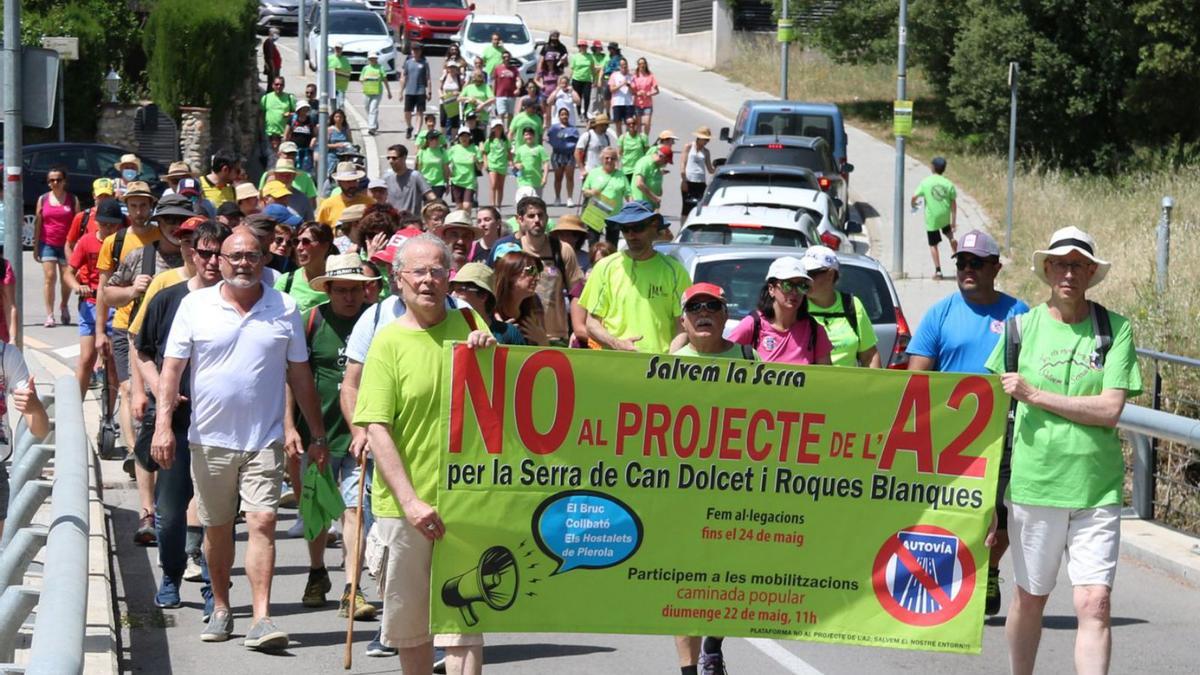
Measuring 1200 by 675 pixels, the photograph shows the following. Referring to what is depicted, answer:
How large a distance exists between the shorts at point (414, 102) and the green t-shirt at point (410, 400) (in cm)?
2991

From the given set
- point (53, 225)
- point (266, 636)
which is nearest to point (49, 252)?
point (53, 225)

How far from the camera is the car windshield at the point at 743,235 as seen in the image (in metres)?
17.2

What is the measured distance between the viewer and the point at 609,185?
69.3 feet

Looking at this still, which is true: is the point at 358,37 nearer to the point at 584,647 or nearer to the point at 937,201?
the point at 937,201

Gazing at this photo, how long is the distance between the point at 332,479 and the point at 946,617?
3.29 meters

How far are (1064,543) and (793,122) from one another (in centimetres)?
2467

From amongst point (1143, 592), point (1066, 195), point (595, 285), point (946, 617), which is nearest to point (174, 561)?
point (595, 285)

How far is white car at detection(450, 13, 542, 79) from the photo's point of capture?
43.9 m

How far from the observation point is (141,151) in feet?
105

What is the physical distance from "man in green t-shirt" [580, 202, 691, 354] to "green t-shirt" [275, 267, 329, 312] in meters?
1.61

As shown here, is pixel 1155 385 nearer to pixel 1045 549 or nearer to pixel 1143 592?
pixel 1143 592

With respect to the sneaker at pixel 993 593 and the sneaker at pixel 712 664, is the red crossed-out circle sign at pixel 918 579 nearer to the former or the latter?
the sneaker at pixel 712 664

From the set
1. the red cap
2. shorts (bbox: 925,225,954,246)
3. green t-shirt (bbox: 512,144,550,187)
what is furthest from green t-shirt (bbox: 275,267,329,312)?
shorts (bbox: 925,225,954,246)

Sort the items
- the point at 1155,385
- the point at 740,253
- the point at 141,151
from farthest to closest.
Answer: the point at 141,151, the point at 740,253, the point at 1155,385
